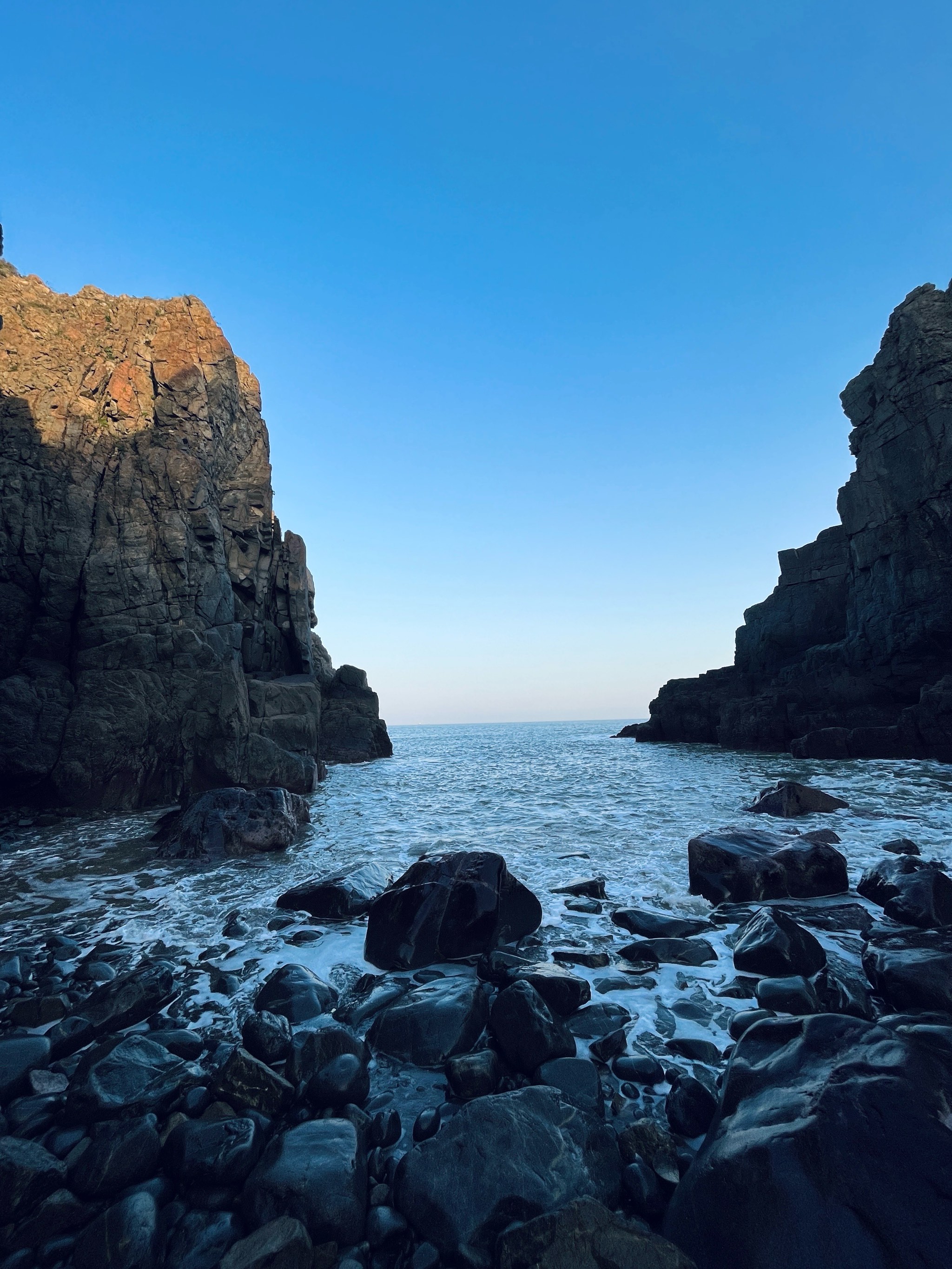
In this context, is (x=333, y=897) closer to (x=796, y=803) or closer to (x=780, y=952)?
(x=780, y=952)

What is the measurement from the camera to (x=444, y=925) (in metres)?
6.09

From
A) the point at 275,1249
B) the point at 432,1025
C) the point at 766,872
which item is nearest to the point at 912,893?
the point at 766,872

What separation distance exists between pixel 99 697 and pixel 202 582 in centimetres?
838

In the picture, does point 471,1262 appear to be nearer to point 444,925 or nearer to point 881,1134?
point 881,1134

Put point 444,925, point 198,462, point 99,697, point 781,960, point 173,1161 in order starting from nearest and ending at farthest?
point 173,1161 → point 781,960 → point 444,925 → point 99,697 → point 198,462

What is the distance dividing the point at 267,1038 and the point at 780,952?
188 inches

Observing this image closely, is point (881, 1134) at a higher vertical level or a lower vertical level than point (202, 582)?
lower

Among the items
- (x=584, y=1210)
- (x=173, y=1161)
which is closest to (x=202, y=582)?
(x=173, y=1161)

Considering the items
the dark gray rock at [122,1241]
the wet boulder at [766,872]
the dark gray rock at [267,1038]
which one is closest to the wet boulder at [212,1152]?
the dark gray rock at [122,1241]

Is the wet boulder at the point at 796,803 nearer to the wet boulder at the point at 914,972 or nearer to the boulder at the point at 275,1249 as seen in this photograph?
the wet boulder at the point at 914,972

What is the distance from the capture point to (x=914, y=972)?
452cm

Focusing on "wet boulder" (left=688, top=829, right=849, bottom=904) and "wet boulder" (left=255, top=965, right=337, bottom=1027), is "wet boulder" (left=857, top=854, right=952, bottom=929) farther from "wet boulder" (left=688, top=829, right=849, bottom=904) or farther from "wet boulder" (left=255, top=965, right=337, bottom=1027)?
"wet boulder" (left=255, top=965, right=337, bottom=1027)

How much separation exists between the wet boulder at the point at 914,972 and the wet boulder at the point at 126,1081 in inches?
224

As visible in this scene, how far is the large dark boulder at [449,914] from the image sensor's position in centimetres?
597
